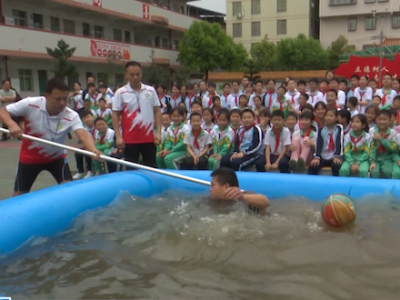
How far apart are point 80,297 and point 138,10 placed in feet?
80.1

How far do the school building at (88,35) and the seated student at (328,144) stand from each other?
1507cm

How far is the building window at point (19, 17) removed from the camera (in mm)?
18516

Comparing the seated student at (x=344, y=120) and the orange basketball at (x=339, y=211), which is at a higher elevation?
the seated student at (x=344, y=120)

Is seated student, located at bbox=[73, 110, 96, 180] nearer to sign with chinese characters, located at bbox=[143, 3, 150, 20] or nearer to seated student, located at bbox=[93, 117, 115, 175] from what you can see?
seated student, located at bbox=[93, 117, 115, 175]

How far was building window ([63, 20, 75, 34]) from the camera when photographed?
21375mm

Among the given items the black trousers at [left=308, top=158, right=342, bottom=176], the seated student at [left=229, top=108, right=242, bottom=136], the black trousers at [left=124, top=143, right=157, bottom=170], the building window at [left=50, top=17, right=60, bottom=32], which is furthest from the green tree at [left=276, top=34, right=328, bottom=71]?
the black trousers at [left=124, top=143, right=157, bottom=170]

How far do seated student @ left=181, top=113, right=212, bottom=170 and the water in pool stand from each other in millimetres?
1902

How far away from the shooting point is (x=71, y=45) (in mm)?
20438

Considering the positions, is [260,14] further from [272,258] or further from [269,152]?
[272,258]

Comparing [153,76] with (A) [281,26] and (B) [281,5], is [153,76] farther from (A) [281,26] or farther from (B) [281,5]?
(B) [281,5]

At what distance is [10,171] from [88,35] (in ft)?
56.8

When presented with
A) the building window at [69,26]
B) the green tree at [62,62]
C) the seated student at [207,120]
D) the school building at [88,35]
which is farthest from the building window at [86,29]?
the seated student at [207,120]

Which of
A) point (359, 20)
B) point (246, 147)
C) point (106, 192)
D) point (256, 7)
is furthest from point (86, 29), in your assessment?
point (359, 20)

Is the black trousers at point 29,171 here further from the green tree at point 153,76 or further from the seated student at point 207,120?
the green tree at point 153,76
